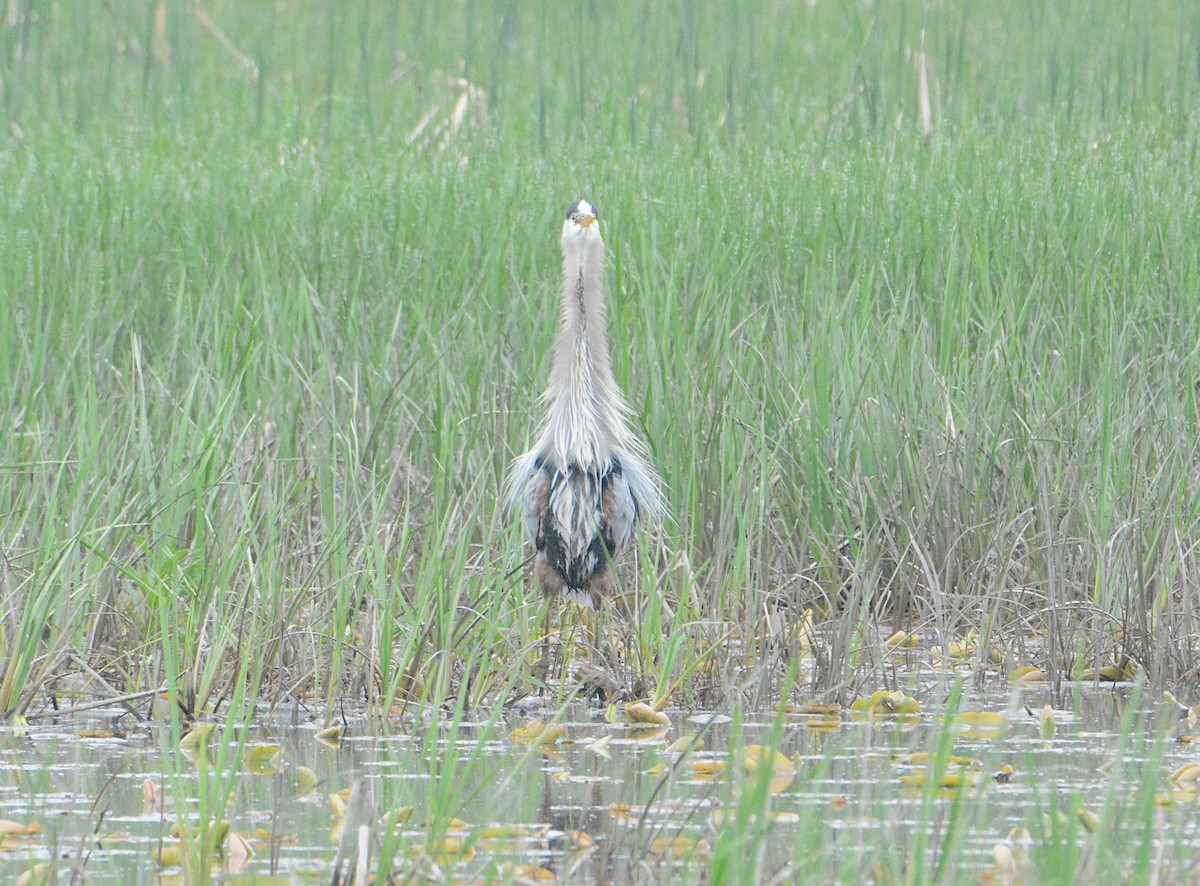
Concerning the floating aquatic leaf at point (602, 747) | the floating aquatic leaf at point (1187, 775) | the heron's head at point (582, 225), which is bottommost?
the floating aquatic leaf at point (602, 747)

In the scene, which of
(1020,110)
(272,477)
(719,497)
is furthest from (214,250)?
(1020,110)

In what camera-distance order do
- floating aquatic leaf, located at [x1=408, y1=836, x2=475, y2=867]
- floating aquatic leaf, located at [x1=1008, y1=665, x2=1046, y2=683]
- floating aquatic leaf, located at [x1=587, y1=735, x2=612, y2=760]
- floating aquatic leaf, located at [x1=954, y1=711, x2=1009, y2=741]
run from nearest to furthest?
floating aquatic leaf, located at [x1=408, y1=836, x2=475, y2=867]
floating aquatic leaf, located at [x1=587, y1=735, x2=612, y2=760]
floating aquatic leaf, located at [x1=954, y1=711, x2=1009, y2=741]
floating aquatic leaf, located at [x1=1008, y1=665, x2=1046, y2=683]

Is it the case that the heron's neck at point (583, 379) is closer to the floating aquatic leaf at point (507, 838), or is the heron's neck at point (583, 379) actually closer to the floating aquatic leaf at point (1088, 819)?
the floating aquatic leaf at point (507, 838)

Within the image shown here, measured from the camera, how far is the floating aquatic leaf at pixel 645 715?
418cm

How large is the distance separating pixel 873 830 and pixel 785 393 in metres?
2.55

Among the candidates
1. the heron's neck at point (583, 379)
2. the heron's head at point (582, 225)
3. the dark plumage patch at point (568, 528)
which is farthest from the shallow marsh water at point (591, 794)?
the heron's head at point (582, 225)

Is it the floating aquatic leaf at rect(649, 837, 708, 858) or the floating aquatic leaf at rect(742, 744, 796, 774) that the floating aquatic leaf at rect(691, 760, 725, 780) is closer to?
the floating aquatic leaf at rect(742, 744, 796, 774)


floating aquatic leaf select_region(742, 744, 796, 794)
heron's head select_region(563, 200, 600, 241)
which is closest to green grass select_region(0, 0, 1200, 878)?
floating aquatic leaf select_region(742, 744, 796, 794)

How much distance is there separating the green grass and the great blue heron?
14 centimetres

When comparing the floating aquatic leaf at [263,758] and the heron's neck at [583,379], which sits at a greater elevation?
the heron's neck at [583,379]

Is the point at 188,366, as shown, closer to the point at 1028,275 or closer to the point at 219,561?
the point at 219,561

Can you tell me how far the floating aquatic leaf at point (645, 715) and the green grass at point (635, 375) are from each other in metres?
0.10

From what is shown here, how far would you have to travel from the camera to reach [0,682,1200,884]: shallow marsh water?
2812mm

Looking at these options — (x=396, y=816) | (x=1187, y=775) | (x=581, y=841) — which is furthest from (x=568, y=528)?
(x=396, y=816)
